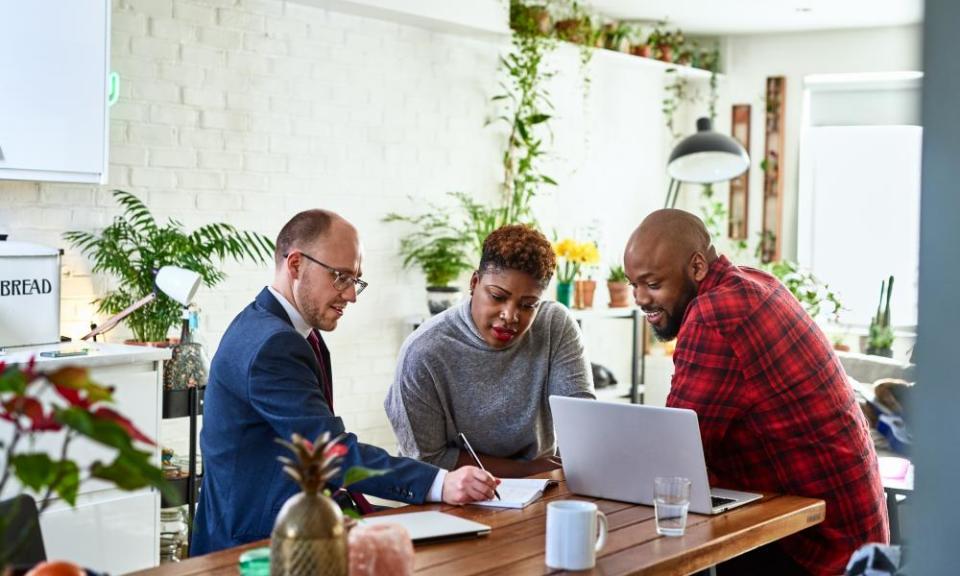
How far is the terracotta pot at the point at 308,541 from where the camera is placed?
1537 mm

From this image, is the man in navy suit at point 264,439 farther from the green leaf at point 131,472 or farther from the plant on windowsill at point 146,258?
the plant on windowsill at point 146,258

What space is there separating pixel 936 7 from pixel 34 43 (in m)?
3.40

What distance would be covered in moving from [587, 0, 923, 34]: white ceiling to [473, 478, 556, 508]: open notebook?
14.9 feet

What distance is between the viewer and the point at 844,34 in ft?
24.4

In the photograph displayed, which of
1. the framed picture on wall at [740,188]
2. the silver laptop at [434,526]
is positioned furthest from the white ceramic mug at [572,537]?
the framed picture on wall at [740,188]

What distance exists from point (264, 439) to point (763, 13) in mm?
5331

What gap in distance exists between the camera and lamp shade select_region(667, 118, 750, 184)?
20.5ft

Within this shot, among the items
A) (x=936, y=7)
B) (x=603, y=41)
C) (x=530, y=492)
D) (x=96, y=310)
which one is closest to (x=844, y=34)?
(x=603, y=41)

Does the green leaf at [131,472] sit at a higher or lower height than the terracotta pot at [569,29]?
lower

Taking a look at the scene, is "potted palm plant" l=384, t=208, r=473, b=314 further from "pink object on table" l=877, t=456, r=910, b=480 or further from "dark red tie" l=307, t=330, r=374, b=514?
"dark red tie" l=307, t=330, r=374, b=514

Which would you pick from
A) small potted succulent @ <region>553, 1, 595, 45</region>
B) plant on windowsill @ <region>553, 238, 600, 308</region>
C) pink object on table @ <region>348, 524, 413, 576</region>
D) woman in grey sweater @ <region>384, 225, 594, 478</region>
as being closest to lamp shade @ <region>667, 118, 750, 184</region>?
plant on windowsill @ <region>553, 238, 600, 308</region>

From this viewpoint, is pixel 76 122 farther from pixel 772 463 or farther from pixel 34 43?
pixel 772 463

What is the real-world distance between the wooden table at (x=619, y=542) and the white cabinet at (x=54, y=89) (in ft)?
6.80

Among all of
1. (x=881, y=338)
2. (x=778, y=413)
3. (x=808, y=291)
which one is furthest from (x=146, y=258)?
(x=881, y=338)
